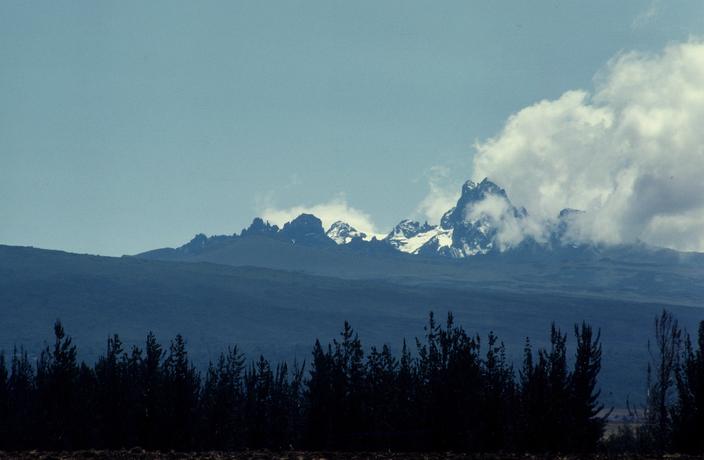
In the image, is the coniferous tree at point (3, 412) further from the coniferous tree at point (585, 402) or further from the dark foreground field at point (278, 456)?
the dark foreground field at point (278, 456)

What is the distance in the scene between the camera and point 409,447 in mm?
74625

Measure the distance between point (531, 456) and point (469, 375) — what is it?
121 feet

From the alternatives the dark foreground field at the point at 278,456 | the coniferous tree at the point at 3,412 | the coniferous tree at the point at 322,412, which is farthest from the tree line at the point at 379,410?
the dark foreground field at the point at 278,456

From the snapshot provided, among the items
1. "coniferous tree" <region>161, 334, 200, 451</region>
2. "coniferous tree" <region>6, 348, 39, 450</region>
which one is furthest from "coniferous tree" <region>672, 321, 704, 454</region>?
"coniferous tree" <region>6, 348, 39, 450</region>

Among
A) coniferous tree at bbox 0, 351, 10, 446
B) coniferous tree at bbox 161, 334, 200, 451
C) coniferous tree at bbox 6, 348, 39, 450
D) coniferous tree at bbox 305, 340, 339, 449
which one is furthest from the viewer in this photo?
coniferous tree at bbox 6, 348, 39, 450

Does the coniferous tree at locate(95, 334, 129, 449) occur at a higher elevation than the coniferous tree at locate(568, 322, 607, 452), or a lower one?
lower

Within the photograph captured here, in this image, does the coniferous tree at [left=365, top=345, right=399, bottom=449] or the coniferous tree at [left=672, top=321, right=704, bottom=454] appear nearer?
the coniferous tree at [left=672, top=321, right=704, bottom=454]

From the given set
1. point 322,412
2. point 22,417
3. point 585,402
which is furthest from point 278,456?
A: point 22,417

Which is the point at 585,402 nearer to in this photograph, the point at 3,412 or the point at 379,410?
the point at 379,410

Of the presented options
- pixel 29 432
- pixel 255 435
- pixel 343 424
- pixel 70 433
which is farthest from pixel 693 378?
pixel 29 432

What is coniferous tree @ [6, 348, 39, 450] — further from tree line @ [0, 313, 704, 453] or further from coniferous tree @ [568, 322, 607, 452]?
coniferous tree @ [568, 322, 607, 452]

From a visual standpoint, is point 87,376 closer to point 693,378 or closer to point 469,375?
point 469,375

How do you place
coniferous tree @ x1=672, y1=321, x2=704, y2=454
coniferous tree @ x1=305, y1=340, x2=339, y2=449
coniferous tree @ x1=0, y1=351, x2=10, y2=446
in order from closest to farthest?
coniferous tree @ x1=672, y1=321, x2=704, y2=454 < coniferous tree @ x1=305, y1=340, x2=339, y2=449 < coniferous tree @ x1=0, y1=351, x2=10, y2=446

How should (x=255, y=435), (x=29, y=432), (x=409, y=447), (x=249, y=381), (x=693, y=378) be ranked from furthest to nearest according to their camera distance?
1. (x=249, y=381)
2. (x=29, y=432)
3. (x=255, y=435)
4. (x=409, y=447)
5. (x=693, y=378)
